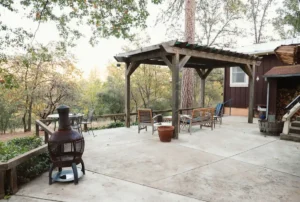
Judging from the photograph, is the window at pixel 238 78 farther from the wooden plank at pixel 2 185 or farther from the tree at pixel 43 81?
the wooden plank at pixel 2 185

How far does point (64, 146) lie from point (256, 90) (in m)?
9.12

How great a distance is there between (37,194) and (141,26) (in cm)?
526

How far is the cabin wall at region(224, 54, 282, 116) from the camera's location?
9008mm

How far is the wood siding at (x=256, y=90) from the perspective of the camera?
9003 millimetres

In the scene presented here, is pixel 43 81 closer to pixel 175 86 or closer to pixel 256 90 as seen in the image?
pixel 175 86

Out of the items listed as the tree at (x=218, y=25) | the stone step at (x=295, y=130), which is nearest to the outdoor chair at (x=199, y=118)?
the stone step at (x=295, y=130)

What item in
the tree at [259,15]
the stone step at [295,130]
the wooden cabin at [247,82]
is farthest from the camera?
the tree at [259,15]

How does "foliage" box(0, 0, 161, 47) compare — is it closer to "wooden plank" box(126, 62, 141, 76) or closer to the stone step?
"wooden plank" box(126, 62, 141, 76)

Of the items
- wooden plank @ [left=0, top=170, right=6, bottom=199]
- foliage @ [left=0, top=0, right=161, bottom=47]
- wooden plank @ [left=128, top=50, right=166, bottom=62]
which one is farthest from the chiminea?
foliage @ [left=0, top=0, right=161, bottom=47]

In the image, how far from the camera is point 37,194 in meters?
2.47

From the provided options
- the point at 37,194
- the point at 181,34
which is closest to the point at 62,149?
the point at 37,194

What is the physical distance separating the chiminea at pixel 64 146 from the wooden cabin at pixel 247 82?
27.9 feet

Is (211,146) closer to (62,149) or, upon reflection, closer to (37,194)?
(62,149)

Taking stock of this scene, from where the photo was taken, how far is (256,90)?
9477 mm
